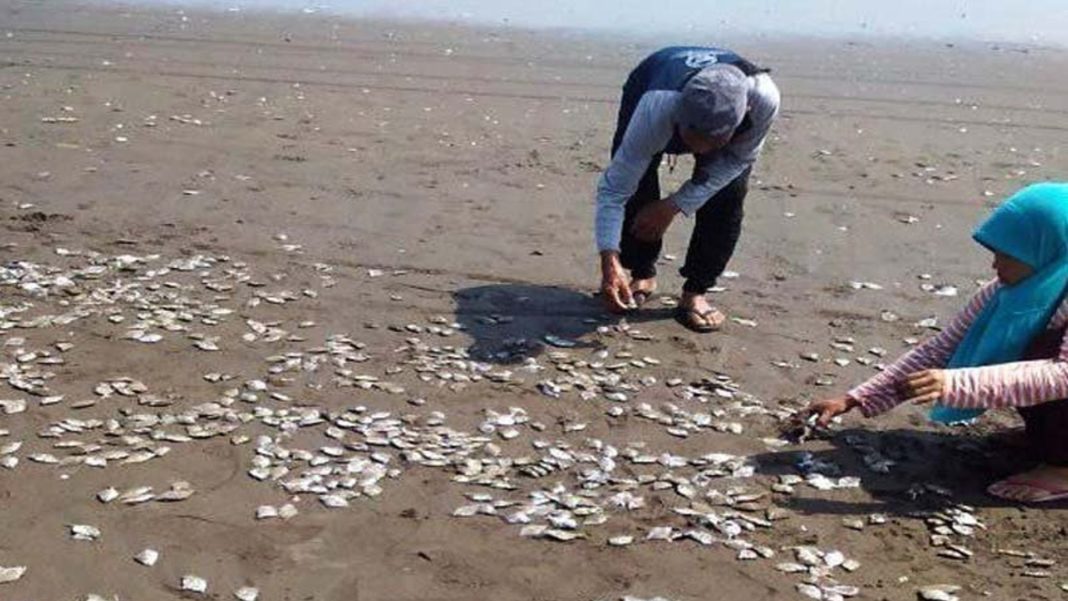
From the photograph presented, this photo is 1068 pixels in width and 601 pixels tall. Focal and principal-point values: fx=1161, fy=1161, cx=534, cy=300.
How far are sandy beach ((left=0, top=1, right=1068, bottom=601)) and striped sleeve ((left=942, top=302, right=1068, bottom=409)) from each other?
1.43ft

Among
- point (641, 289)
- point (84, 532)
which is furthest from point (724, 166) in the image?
point (84, 532)

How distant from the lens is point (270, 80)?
12.6m

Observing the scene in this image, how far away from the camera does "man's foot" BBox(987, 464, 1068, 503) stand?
13.9 ft

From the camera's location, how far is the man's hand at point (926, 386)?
405cm

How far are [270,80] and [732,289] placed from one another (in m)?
7.60

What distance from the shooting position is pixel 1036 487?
168 inches

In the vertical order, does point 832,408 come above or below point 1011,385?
below

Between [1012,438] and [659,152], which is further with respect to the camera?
[659,152]

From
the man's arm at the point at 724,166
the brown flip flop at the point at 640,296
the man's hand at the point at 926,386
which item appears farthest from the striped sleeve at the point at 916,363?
the brown flip flop at the point at 640,296

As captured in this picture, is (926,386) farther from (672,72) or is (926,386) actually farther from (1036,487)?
(672,72)

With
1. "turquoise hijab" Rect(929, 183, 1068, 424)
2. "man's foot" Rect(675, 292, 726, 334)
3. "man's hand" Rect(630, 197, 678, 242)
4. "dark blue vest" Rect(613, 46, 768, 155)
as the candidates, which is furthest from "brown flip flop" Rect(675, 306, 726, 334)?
"turquoise hijab" Rect(929, 183, 1068, 424)

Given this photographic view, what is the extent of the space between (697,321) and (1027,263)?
198cm

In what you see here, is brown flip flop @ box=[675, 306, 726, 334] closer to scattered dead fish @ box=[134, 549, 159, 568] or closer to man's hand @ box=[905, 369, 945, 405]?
man's hand @ box=[905, 369, 945, 405]

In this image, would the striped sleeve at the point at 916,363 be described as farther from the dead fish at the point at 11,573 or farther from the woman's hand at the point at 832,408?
the dead fish at the point at 11,573
